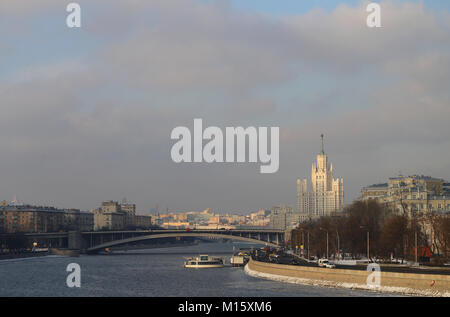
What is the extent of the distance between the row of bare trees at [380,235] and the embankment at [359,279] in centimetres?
961

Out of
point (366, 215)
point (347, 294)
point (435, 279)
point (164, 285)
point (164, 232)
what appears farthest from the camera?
point (164, 232)

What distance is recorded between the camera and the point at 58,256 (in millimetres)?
136750

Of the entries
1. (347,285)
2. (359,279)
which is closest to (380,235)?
(347,285)

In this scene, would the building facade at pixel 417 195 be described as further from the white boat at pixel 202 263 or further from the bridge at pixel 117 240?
the bridge at pixel 117 240

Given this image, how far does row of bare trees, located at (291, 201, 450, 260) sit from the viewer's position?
7275 cm

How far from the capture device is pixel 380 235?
80062 millimetres

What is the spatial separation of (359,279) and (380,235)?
2494 centimetres

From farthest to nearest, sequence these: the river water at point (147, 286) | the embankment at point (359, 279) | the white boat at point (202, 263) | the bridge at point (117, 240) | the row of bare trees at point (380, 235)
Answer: the bridge at point (117, 240)
the white boat at point (202, 263)
the row of bare trees at point (380, 235)
the river water at point (147, 286)
the embankment at point (359, 279)

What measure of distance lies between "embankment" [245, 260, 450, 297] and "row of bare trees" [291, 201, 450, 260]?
9.61 metres

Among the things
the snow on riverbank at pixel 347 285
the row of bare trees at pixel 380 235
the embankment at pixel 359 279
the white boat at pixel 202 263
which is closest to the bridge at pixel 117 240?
the white boat at pixel 202 263

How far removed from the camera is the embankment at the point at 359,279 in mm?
47469
